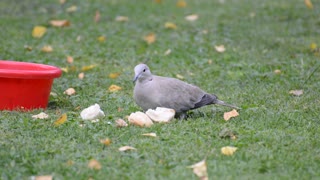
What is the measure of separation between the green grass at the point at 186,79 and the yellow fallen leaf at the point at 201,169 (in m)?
0.04

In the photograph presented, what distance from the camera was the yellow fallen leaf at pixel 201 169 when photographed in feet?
13.8

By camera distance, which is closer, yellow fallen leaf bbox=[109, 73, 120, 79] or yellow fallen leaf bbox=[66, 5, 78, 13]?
yellow fallen leaf bbox=[109, 73, 120, 79]

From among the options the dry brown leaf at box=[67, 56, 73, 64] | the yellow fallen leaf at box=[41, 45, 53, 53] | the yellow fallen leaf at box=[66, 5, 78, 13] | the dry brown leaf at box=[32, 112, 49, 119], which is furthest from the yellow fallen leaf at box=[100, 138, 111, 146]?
the yellow fallen leaf at box=[66, 5, 78, 13]

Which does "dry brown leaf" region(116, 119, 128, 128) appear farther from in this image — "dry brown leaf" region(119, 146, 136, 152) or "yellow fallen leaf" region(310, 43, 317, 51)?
"yellow fallen leaf" region(310, 43, 317, 51)

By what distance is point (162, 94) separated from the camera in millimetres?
5590

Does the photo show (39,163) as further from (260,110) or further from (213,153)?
(260,110)

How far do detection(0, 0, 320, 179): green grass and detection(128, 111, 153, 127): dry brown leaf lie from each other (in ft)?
0.22

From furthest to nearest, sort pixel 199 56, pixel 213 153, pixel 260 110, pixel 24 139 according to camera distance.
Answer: pixel 199 56 → pixel 260 110 → pixel 24 139 → pixel 213 153

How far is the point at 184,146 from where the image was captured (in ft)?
15.9

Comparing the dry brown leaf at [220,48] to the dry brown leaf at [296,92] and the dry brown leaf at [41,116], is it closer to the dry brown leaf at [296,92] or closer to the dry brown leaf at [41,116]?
the dry brown leaf at [296,92]

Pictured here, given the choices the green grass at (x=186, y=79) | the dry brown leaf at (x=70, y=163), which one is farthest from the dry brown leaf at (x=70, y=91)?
the dry brown leaf at (x=70, y=163)

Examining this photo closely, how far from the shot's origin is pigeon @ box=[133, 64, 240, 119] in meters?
5.58

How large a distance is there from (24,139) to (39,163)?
1.97 ft

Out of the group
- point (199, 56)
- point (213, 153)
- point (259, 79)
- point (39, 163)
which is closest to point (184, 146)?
point (213, 153)
